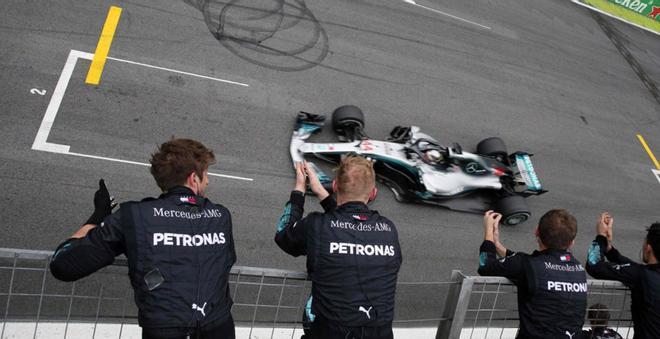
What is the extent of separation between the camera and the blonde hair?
3.64 metres

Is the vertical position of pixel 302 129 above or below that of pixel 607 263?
below

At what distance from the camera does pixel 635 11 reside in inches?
785

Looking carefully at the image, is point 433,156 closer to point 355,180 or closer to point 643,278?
point 643,278

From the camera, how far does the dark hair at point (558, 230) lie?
414cm

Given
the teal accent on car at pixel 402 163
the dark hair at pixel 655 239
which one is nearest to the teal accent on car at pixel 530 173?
the teal accent on car at pixel 402 163

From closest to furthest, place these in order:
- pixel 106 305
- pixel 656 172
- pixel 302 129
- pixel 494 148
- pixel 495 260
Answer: pixel 495 260
pixel 106 305
pixel 302 129
pixel 494 148
pixel 656 172

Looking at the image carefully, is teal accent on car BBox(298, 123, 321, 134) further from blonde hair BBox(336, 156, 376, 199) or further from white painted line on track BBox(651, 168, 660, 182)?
white painted line on track BBox(651, 168, 660, 182)

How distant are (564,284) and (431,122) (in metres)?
6.30

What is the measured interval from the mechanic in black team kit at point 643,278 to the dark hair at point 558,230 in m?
0.66

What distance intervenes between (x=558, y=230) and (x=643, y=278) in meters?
0.90

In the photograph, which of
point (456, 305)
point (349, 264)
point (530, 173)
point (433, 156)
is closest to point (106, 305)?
point (349, 264)

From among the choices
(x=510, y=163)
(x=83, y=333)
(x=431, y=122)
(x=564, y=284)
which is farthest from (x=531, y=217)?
(x=83, y=333)

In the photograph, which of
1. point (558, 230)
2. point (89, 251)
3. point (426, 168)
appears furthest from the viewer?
point (426, 168)

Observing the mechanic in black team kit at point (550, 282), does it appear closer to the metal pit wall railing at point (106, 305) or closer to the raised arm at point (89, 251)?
the metal pit wall railing at point (106, 305)
